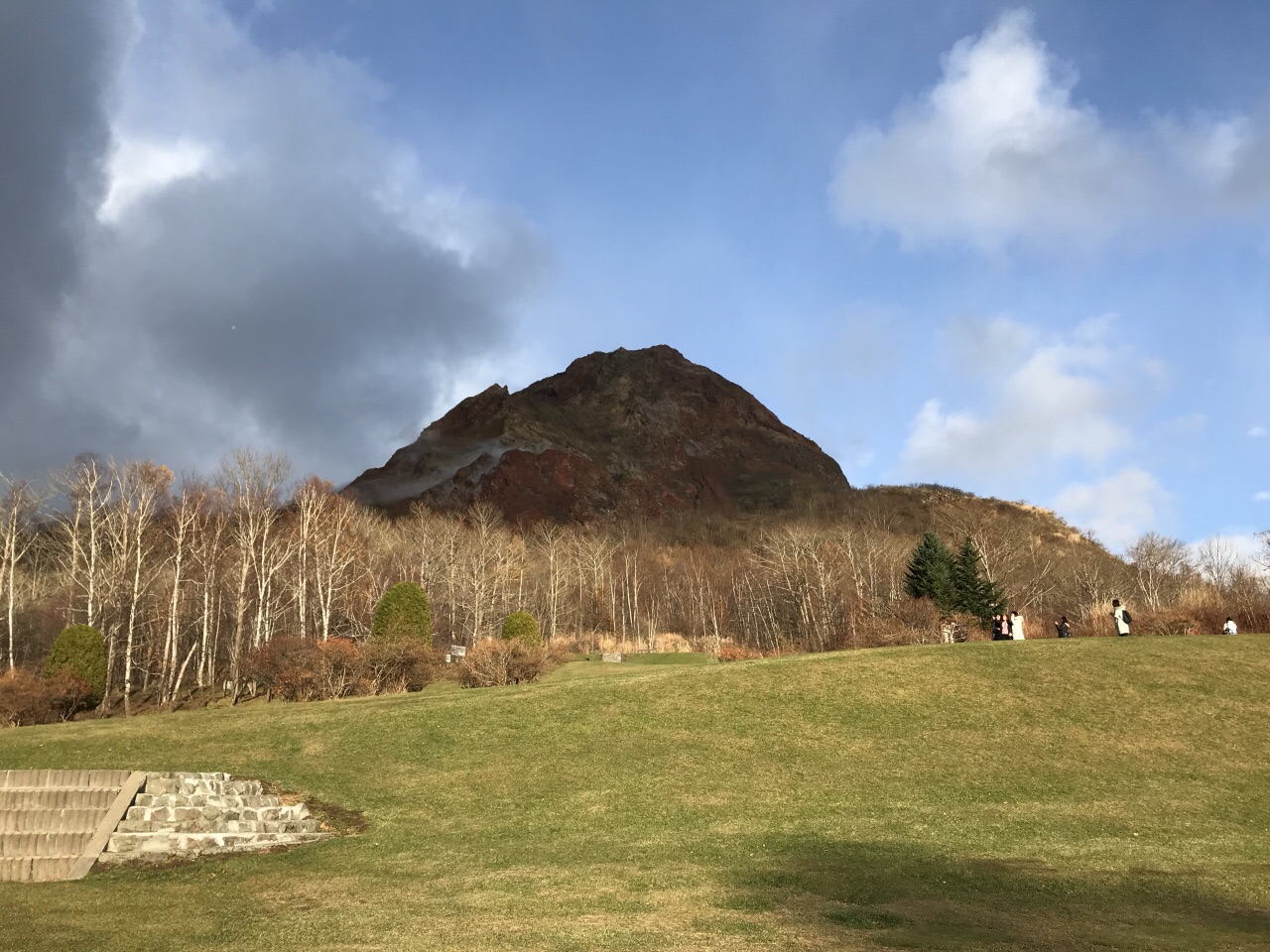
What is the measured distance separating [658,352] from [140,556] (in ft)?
490

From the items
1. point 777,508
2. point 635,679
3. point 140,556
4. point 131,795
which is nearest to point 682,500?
point 777,508

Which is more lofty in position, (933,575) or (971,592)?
(933,575)

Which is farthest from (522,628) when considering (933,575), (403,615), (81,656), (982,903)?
(982,903)

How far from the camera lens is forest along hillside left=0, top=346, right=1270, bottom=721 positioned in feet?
144

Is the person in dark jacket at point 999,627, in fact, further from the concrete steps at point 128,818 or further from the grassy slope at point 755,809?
the concrete steps at point 128,818

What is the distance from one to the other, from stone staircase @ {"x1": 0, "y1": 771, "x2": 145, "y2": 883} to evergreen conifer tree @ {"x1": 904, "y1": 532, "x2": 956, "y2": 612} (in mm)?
38629

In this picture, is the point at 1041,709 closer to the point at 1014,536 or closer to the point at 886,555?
the point at 886,555

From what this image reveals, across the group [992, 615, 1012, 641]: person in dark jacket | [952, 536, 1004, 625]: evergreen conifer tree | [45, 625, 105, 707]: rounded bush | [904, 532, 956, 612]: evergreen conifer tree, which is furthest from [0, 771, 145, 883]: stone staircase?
[952, 536, 1004, 625]: evergreen conifer tree

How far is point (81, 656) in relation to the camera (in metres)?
31.9

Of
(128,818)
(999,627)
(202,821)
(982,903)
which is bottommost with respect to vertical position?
(982,903)

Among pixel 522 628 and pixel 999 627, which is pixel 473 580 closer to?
pixel 522 628

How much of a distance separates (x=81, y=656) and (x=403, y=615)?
40.4 feet

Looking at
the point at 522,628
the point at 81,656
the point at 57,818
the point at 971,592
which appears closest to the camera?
the point at 57,818

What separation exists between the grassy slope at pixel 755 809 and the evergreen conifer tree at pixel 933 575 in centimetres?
1692
